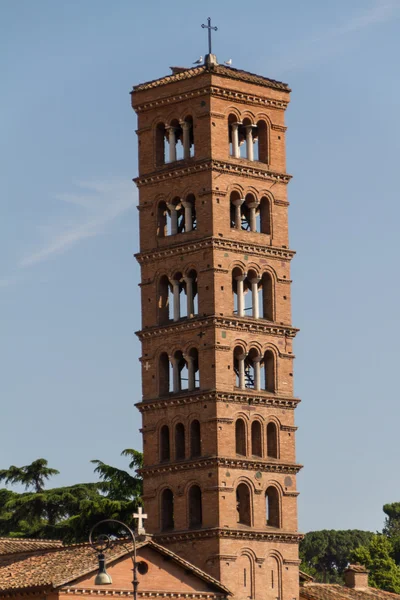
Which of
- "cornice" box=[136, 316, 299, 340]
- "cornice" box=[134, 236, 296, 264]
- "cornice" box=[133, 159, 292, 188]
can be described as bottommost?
"cornice" box=[136, 316, 299, 340]

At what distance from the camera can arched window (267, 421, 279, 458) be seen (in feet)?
216

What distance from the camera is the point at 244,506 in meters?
64.8

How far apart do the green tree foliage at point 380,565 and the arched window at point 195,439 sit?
138ft

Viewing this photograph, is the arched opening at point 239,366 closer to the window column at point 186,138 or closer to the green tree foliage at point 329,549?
the window column at point 186,138

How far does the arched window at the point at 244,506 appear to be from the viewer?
64.6m

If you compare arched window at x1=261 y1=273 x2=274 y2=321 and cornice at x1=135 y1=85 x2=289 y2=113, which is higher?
cornice at x1=135 y1=85 x2=289 y2=113

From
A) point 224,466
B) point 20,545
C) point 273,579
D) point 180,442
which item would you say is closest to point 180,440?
point 180,442

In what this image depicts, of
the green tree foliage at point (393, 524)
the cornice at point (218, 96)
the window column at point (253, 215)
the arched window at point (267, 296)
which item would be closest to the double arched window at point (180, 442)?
the arched window at point (267, 296)

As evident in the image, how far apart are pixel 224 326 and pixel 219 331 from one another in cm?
31

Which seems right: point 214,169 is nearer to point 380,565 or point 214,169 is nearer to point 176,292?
point 176,292

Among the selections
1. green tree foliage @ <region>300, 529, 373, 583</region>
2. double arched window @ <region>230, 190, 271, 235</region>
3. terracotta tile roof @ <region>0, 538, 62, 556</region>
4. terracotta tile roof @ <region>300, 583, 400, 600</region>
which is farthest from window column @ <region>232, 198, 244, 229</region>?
green tree foliage @ <region>300, 529, 373, 583</region>

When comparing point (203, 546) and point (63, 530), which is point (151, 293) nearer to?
point (203, 546)

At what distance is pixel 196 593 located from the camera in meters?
61.8

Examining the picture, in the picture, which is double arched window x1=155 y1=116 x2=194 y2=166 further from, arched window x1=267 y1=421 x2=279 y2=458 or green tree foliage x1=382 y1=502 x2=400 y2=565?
green tree foliage x1=382 y1=502 x2=400 y2=565
